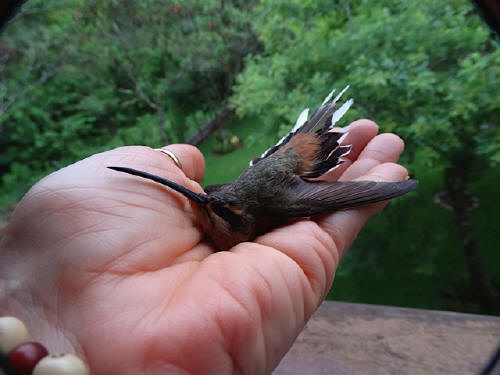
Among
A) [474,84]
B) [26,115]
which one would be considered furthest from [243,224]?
[26,115]

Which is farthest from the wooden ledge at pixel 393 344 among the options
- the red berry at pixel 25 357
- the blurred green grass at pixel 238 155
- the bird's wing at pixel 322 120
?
the blurred green grass at pixel 238 155

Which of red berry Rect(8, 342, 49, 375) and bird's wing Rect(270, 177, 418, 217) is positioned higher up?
red berry Rect(8, 342, 49, 375)

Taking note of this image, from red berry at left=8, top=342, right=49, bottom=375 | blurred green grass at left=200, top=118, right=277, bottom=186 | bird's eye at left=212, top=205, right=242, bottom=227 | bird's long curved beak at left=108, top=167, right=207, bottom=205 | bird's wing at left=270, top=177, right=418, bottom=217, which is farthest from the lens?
blurred green grass at left=200, top=118, right=277, bottom=186

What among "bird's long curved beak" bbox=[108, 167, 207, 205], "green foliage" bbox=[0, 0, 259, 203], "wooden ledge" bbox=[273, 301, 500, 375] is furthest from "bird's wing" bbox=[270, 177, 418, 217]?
"green foliage" bbox=[0, 0, 259, 203]

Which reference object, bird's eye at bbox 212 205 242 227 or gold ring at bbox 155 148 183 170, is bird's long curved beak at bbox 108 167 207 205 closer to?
bird's eye at bbox 212 205 242 227

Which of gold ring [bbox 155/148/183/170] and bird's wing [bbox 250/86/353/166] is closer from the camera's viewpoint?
gold ring [bbox 155/148/183/170]

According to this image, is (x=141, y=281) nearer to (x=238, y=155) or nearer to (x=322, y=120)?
(x=322, y=120)

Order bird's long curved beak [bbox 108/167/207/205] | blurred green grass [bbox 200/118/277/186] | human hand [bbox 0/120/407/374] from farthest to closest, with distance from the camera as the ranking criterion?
blurred green grass [bbox 200/118/277/186], bird's long curved beak [bbox 108/167/207/205], human hand [bbox 0/120/407/374]
